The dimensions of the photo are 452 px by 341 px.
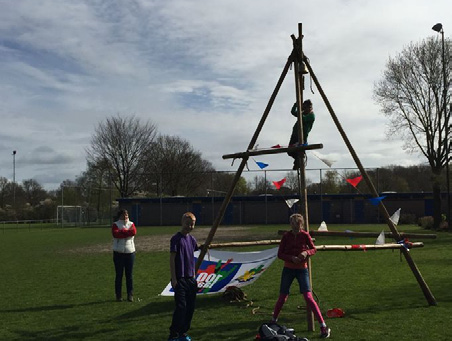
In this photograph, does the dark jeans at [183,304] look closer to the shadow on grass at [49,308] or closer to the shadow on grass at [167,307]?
the shadow on grass at [167,307]

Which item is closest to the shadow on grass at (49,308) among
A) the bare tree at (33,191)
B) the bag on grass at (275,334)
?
the bag on grass at (275,334)

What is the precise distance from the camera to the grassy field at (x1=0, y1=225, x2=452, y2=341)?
291 inches

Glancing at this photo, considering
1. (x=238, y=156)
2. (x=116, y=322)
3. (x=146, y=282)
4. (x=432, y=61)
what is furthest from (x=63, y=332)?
(x=432, y=61)

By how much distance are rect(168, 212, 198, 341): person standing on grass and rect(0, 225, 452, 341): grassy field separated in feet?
1.98

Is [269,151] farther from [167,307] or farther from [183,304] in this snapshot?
[167,307]

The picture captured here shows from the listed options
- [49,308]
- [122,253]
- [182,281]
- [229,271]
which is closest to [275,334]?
[182,281]

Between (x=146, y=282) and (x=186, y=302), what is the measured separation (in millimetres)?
6256

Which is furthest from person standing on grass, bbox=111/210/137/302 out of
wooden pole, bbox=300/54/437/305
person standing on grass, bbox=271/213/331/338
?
wooden pole, bbox=300/54/437/305

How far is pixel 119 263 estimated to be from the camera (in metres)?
10.1

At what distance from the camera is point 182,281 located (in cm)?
666

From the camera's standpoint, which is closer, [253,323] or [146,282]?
[253,323]

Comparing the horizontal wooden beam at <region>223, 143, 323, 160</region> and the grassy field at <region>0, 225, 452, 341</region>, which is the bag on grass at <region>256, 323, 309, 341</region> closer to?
the grassy field at <region>0, 225, 452, 341</region>

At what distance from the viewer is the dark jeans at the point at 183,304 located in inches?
257

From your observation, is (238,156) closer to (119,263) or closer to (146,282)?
(119,263)
